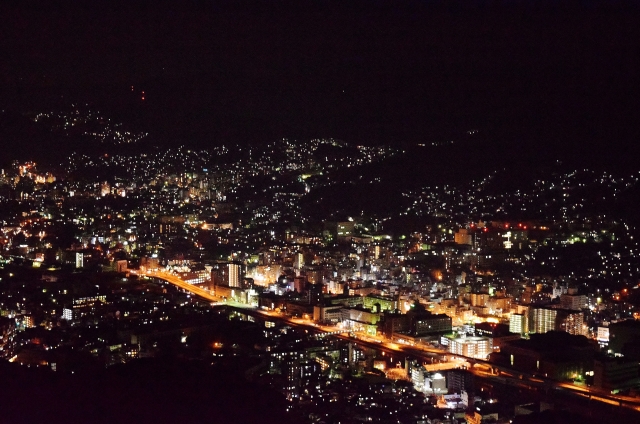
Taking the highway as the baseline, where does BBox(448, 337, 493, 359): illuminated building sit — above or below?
above

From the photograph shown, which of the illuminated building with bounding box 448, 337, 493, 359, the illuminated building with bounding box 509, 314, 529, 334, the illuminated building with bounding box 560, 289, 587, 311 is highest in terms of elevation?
the illuminated building with bounding box 560, 289, 587, 311

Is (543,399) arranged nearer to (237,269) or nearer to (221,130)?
(237,269)

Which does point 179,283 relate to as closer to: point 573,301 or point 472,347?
point 573,301

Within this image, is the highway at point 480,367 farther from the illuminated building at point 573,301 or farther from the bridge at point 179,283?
the illuminated building at point 573,301

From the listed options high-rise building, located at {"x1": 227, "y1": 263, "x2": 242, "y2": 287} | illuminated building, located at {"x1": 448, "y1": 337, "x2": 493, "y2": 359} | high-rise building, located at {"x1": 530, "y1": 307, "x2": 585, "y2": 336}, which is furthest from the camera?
high-rise building, located at {"x1": 227, "y1": 263, "x2": 242, "y2": 287}

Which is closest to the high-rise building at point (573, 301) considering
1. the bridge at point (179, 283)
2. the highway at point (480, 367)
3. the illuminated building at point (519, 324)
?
the illuminated building at point (519, 324)

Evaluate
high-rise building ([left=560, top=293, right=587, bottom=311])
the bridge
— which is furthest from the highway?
high-rise building ([left=560, top=293, right=587, bottom=311])

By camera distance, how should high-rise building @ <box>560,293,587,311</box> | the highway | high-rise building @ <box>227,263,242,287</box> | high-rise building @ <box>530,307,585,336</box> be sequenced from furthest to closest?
high-rise building @ <box>227,263,242,287</box> < high-rise building @ <box>560,293,587,311</box> < high-rise building @ <box>530,307,585,336</box> < the highway

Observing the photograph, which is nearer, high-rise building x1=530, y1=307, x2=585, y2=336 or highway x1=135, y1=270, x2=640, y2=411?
highway x1=135, y1=270, x2=640, y2=411

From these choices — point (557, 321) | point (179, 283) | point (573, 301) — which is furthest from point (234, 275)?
Result: point (557, 321)

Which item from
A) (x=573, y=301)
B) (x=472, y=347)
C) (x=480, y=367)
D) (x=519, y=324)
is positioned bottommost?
(x=480, y=367)

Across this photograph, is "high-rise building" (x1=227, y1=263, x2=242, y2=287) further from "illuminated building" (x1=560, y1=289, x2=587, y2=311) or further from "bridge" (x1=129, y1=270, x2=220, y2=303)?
"illuminated building" (x1=560, y1=289, x2=587, y2=311)
